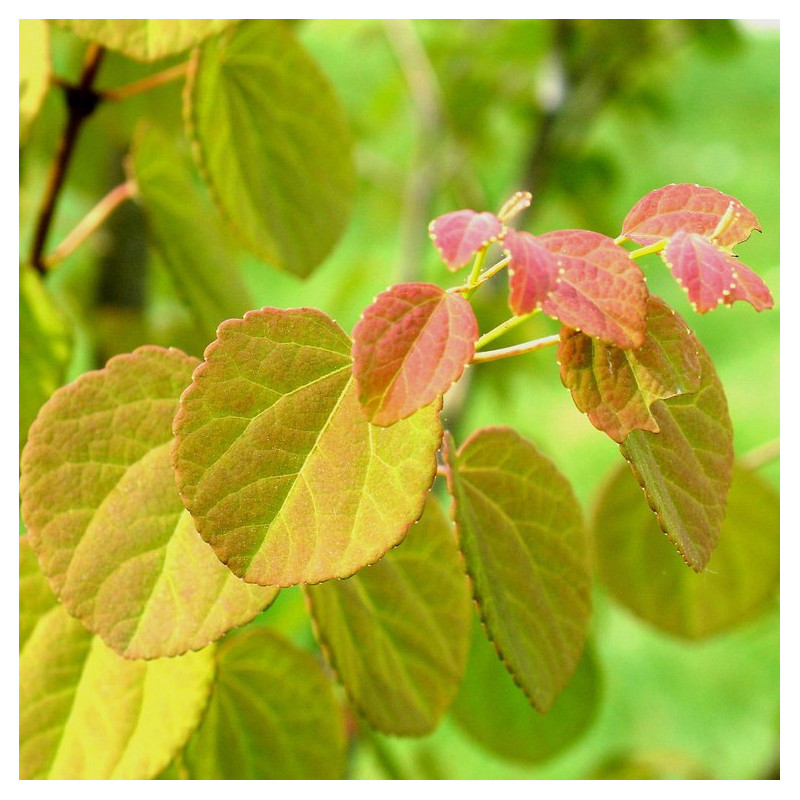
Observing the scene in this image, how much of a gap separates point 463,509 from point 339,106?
0.34 metres

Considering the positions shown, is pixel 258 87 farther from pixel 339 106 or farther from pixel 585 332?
pixel 585 332

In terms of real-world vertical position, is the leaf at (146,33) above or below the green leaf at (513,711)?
above

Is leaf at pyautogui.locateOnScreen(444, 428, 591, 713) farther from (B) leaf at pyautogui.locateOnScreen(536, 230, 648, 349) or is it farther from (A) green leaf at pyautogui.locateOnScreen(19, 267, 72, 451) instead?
(A) green leaf at pyautogui.locateOnScreen(19, 267, 72, 451)

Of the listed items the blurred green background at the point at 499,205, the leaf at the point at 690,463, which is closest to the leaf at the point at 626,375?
the leaf at the point at 690,463

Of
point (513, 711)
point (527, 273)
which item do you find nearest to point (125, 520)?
point (527, 273)

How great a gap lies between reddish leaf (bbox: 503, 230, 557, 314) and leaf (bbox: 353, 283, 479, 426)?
0.03 meters

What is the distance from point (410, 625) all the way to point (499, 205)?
762 mm

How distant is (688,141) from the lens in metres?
2.42

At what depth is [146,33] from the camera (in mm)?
464

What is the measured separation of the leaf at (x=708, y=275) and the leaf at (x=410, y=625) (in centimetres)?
19

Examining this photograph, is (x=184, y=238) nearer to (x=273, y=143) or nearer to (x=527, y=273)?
(x=273, y=143)

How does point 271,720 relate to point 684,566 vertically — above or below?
above

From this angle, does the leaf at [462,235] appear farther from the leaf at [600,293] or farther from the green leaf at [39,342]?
the green leaf at [39,342]

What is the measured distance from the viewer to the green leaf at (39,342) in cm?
54
